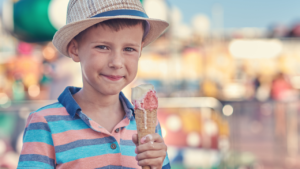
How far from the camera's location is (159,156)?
1.15 meters

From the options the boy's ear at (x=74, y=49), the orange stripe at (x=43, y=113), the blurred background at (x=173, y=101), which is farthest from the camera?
the blurred background at (x=173, y=101)

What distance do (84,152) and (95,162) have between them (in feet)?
0.20

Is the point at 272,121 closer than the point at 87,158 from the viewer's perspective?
No

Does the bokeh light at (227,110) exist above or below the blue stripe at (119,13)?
below

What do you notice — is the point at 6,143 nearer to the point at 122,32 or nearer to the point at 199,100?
the point at 199,100

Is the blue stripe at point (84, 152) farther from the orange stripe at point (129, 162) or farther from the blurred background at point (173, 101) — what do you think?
the blurred background at point (173, 101)

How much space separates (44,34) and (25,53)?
1.87 meters

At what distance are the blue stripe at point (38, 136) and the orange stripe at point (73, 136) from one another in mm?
21

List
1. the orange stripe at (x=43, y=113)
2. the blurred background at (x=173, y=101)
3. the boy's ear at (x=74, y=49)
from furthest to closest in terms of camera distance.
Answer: the blurred background at (x=173, y=101), the boy's ear at (x=74, y=49), the orange stripe at (x=43, y=113)

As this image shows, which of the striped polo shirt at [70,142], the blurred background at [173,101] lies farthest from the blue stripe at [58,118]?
the blurred background at [173,101]

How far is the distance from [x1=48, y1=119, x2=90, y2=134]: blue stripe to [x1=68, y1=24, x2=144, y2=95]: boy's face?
163 millimetres

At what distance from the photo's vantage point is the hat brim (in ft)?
3.91

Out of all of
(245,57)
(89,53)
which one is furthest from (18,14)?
(245,57)

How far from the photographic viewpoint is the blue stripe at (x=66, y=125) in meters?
1.21
